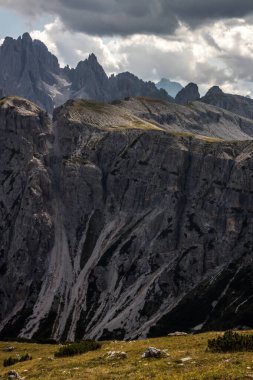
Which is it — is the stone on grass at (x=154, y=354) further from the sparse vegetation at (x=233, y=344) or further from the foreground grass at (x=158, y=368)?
the sparse vegetation at (x=233, y=344)

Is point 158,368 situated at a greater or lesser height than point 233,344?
lesser

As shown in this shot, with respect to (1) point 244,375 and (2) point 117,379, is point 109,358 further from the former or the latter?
(1) point 244,375

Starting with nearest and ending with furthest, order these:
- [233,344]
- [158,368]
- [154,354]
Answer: [158,368], [233,344], [154,354]

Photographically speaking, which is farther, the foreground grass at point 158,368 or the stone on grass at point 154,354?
the stone on grass at point 154,354

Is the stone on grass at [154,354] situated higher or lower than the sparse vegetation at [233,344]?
lower

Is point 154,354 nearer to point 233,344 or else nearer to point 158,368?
point 158,368

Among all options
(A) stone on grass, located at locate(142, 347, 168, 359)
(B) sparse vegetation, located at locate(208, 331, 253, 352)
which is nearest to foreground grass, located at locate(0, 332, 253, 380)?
(A) stone on grass, located at locate(142, 347, 168, 359)

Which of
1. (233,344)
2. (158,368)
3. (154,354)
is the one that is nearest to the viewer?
(158,368)

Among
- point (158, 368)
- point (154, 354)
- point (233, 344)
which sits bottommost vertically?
point (154, 354)

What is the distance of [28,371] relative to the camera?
148 ft

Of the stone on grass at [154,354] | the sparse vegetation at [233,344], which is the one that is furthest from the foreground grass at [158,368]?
the sparse vegetation at [233,344]

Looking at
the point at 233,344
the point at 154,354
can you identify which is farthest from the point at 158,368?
the point at 233,344

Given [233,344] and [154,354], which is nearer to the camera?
[233,344]

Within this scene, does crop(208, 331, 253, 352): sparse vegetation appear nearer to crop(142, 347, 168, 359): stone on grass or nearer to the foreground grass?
the foreground grass
